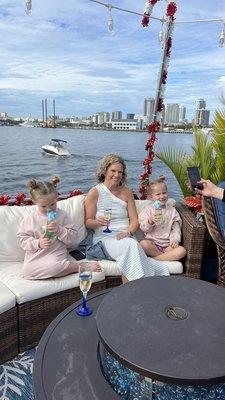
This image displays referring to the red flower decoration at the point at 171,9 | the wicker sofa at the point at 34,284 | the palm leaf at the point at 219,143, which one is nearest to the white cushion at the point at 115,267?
the wicker sofa at the point at 34,284

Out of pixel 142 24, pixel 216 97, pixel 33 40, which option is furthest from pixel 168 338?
pixel 33 40

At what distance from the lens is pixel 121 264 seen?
2566mm

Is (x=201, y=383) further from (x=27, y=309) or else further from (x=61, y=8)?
(x=61, y=8)

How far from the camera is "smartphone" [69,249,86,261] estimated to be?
2791 mm

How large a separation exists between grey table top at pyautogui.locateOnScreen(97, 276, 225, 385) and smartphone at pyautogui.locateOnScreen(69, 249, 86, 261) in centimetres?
107

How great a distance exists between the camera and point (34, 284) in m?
2.24

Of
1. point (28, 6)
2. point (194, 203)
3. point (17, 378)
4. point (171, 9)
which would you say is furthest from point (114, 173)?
point (171, 9)

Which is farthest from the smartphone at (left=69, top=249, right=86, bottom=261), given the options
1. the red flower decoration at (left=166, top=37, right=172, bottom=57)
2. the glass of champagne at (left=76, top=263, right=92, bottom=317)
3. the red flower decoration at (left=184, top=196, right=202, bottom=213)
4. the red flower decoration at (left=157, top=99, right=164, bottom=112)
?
the red flower decoration at (left=166, top=37, right=172, bottom=57)

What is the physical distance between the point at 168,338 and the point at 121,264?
124 centimetres

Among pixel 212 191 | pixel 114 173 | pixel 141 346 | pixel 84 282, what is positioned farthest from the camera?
pixel 114 173

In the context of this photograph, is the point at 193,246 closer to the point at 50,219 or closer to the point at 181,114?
the point at 50,219

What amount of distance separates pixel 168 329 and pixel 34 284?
1.15 m

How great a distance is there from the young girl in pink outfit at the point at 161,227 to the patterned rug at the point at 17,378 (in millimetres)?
1316

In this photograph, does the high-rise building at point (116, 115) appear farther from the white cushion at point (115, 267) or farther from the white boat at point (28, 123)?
the white cushion at point (115, 267)
